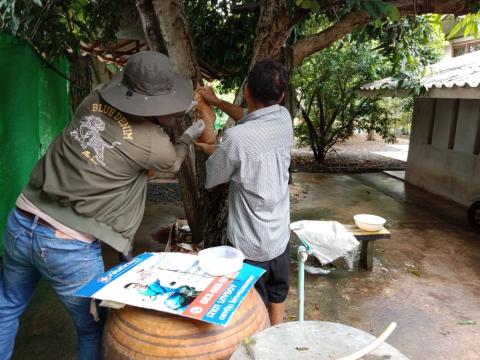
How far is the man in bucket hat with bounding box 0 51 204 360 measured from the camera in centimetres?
174

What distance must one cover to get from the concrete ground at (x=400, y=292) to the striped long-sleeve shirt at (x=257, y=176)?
5.07 feet

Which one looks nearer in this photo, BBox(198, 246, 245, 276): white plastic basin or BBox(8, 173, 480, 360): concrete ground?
BBox(198, 246, 245, 276): white plastic basin

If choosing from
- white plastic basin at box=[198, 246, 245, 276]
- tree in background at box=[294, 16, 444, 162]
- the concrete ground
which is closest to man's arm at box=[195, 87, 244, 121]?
white plastic basin at box=[198, 246, 245, 276]

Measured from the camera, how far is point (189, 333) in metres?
1.51

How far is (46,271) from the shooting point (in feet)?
5.89

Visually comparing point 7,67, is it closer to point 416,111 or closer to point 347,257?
point 347,257

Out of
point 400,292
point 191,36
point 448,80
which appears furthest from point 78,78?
point 448,80

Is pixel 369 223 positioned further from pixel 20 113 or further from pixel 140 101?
pixel 20 113

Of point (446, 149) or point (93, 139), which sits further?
point (446, 149)

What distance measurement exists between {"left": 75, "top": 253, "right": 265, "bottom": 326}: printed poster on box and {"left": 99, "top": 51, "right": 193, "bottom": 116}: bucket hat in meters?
0.71

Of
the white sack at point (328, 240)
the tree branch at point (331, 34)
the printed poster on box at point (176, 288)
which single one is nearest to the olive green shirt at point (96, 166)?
the printed poster on box at point (176, 288)

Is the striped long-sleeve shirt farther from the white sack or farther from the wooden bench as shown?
the wooden bench

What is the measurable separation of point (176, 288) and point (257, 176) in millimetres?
774

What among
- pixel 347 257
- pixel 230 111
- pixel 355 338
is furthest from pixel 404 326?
pixel 230 111
